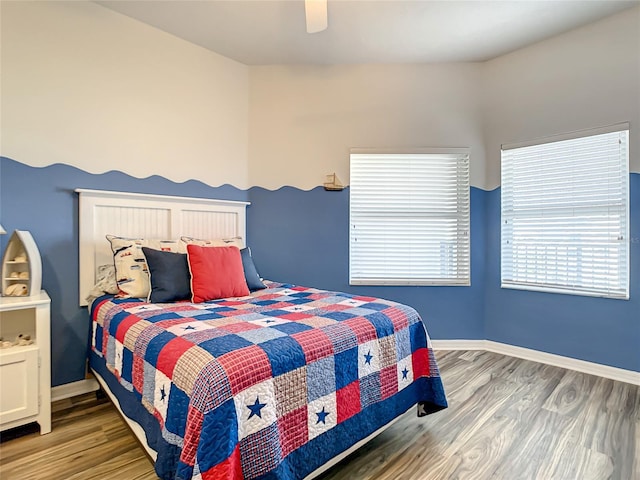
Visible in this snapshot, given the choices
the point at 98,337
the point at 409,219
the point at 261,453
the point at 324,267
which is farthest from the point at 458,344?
the point at 98,337

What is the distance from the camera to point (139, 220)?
2625 mm

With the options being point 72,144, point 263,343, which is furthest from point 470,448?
point 72,144

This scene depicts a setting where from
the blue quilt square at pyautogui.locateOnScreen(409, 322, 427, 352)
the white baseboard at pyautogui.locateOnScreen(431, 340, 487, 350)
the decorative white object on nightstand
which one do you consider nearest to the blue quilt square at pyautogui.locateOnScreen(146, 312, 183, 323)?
the decorative white object on nightstand

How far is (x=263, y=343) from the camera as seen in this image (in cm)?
134

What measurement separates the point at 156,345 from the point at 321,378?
0.70 metres

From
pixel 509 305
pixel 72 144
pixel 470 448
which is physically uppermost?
pixel 72 144

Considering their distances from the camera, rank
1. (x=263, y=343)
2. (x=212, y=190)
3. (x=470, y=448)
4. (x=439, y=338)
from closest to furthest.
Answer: (x=263, y=343) → (x=470, y=448) → (x=212, y=190) → (x=439, y=338)

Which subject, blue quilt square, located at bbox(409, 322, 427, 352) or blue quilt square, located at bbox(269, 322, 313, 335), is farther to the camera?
blue quilt square, located at bbox(409, 322, 427, 352)

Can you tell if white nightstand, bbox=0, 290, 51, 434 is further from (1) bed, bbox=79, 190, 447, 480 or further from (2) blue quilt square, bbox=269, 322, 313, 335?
(2) blue quilt square, bbox=269, 322, 313, 335

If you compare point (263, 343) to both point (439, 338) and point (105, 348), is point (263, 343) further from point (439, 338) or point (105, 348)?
point (439, 338)

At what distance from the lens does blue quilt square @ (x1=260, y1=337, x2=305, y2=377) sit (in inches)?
50.6

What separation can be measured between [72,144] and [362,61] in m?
2.53

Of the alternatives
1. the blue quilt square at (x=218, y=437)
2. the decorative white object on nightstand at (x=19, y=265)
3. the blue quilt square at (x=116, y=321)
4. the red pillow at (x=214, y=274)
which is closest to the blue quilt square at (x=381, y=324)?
the blue quilt square at (x=218, y=437)

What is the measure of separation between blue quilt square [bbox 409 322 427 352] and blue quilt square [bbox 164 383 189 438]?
1.24 metres
